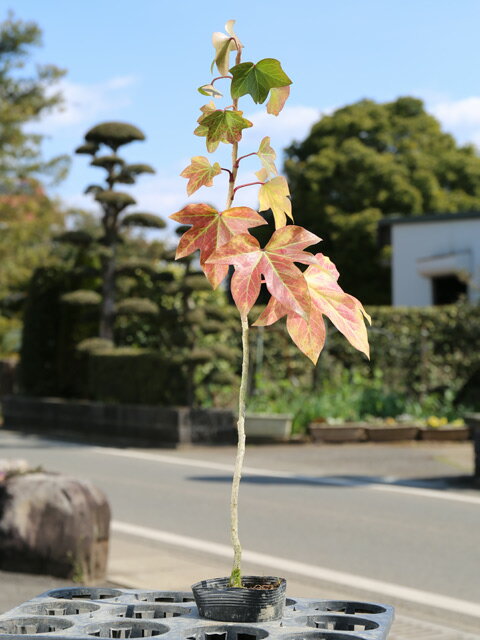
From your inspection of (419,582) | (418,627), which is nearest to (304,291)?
(418,627)

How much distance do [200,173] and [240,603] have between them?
103cm

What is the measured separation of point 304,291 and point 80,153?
21.4 metres

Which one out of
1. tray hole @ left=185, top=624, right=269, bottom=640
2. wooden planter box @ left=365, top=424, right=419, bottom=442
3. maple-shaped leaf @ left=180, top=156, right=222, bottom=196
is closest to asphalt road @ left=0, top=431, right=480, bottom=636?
wooden planter box @ left=365, top=424, right=419, bottom=442

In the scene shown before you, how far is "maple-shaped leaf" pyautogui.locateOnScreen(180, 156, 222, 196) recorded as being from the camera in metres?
2.59

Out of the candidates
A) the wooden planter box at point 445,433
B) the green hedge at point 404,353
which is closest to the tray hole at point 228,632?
the wooden planter box at point 445,433

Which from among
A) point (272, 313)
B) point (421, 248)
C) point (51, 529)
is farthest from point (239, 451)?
point (421, 248)

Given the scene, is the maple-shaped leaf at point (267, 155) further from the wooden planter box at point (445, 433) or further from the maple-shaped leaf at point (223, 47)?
the wooden planter box at point (445, 433)

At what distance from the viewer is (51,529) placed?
7.67 meters

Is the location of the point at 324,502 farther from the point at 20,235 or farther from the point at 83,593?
the point at 20,235

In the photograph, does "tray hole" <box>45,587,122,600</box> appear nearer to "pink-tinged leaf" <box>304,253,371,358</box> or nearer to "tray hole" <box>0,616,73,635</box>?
"tray hole" <box>0,616,73,635</box>

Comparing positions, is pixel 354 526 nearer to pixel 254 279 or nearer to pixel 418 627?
pixel 418 627

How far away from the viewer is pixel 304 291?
229cm

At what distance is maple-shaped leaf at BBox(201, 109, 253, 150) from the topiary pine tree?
1995 cm

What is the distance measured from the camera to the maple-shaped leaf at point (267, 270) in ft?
7.48
